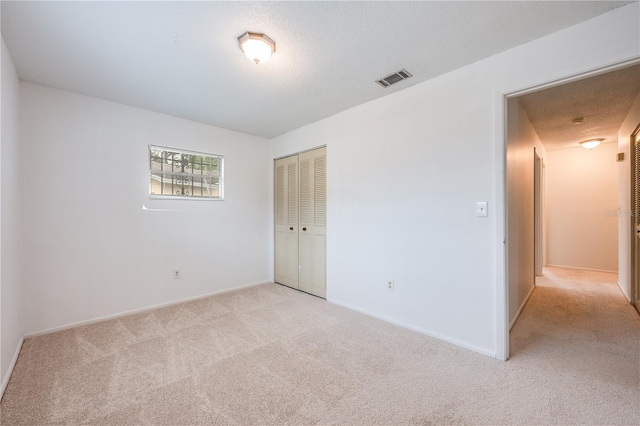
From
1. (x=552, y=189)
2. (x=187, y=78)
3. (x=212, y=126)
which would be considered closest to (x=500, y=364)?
(x=187, y=78)

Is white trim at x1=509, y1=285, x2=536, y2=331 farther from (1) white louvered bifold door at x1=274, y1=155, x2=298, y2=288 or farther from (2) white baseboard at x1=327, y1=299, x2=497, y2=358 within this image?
(1) white louvered bifold door at x1=274, y1=155, x2=298, y2=288

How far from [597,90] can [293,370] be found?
3972mm

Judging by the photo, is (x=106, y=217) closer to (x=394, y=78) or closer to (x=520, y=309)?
(x=394, y=78)

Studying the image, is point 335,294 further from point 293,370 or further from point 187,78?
point 187,78

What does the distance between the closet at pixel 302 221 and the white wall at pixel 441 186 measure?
39 cm

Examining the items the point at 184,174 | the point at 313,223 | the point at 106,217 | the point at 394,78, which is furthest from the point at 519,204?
the point at 106,217

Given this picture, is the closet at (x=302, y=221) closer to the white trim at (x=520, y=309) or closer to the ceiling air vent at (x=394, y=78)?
the ceiling air vent at (x=394, y=78)

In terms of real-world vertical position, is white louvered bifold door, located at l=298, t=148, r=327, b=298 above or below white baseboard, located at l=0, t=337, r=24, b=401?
above

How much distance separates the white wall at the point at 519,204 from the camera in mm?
2781

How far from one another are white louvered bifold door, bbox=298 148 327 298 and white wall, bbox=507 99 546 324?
2.17 m

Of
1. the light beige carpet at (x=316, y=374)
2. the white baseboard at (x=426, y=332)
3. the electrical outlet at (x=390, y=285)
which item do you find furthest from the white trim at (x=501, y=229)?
the electrical outlet at (x=390, y=285)

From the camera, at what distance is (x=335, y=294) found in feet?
12.0

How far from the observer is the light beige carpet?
162 cm

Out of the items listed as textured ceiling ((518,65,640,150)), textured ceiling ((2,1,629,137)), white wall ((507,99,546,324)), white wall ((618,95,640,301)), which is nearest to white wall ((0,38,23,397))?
textured ceiling ((2,1,629,137))
